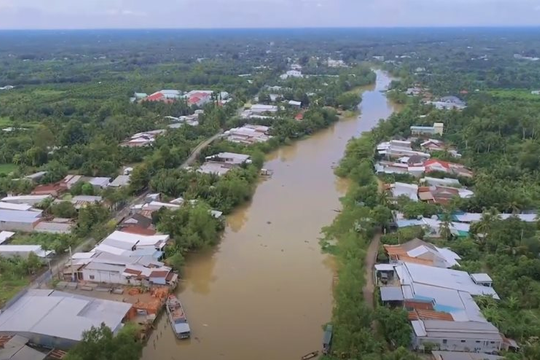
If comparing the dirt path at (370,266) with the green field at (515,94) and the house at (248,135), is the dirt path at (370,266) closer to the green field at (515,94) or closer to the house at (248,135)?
the house at (248,135)

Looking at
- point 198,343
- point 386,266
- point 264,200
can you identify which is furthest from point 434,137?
point 198,343

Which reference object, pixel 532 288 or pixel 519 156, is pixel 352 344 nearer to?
pixel 532 288

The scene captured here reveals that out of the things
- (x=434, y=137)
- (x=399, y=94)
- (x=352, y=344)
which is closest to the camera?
(x=352, y=344)

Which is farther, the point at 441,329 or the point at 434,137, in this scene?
the point at 434,137

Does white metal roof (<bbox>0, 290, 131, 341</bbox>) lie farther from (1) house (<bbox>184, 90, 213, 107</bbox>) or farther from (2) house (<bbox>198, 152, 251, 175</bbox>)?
(1) house (<bbox>184, 90, 213, 107</bbox>)

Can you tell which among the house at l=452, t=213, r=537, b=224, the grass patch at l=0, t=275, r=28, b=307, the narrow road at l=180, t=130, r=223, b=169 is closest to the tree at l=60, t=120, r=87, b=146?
the narrow road at l=180, t=130, r=223, b=169

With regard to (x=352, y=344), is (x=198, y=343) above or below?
below

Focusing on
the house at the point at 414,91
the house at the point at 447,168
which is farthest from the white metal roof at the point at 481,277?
the house at the point at 414,91
